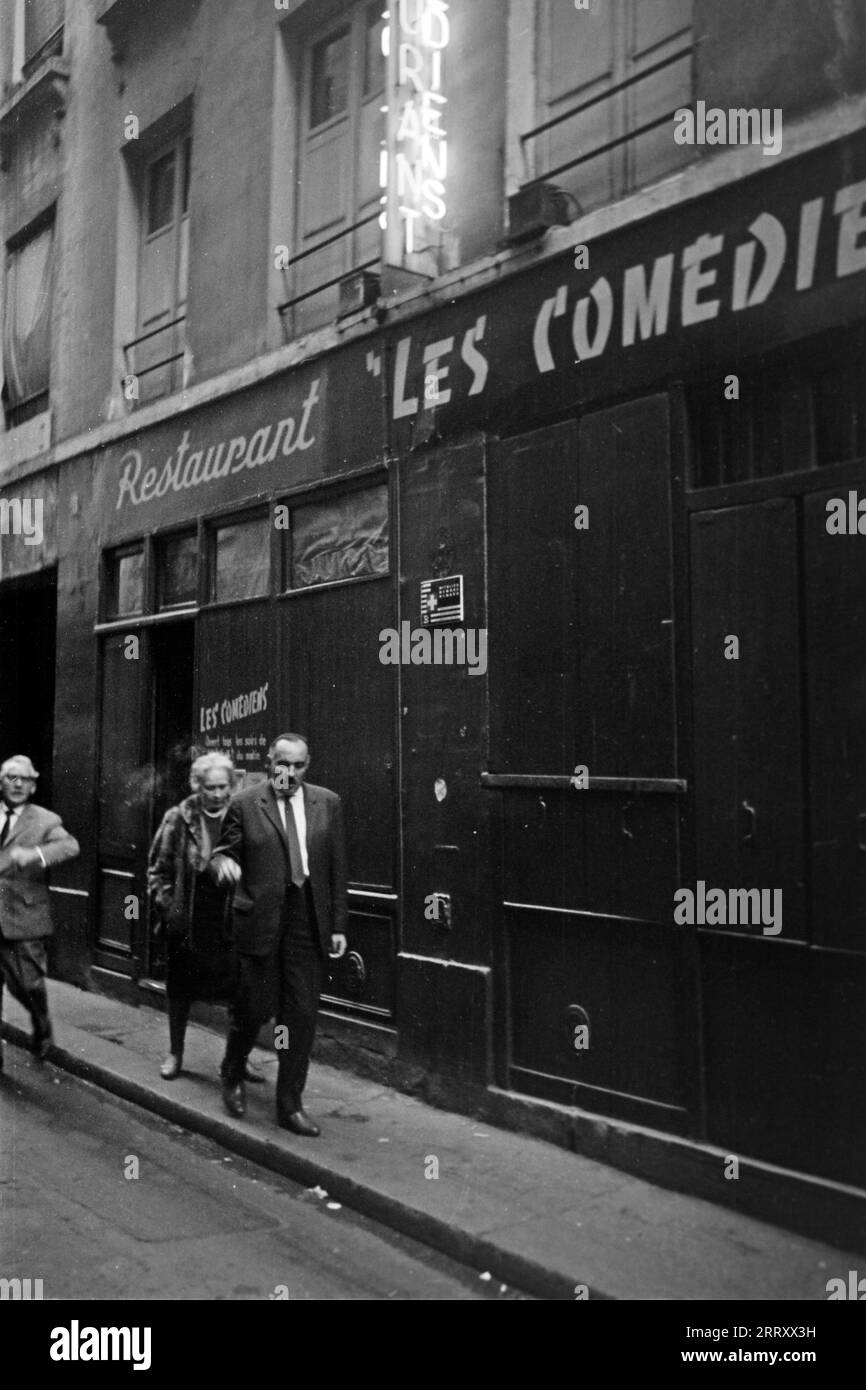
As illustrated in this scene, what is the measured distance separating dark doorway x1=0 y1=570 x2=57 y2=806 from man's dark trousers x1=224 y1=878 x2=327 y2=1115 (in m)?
7.00

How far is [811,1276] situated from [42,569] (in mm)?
9332

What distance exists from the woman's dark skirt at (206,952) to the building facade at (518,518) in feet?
2.65

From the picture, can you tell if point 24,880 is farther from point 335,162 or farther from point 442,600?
point 335,162

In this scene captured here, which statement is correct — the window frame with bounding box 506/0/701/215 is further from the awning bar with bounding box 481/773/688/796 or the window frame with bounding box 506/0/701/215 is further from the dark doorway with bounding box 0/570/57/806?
the dark doorway with bounding box 0/570/57/806

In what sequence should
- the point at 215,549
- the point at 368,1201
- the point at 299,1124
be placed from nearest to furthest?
the point at 368,1201 < the point at 299,1124 < the point at 215,549

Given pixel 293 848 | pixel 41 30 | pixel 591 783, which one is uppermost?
pixel 41 30

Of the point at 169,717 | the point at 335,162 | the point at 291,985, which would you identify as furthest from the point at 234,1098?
the point at 335,162

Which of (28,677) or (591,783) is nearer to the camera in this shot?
(591,783)

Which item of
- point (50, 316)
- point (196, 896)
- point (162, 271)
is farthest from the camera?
point (50, 316)

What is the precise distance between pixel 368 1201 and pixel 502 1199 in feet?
1.94

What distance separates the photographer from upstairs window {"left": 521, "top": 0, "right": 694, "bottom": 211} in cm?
593

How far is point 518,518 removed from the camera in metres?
6.38

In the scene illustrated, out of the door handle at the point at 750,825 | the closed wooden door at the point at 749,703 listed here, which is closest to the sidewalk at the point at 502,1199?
the closed wooden door at the point at 749,703

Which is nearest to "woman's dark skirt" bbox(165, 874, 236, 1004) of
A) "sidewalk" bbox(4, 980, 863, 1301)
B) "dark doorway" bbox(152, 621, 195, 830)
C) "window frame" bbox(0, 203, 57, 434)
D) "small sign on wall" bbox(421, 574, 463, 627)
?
"sidewalk" bbox(4, 980, 863, 1301)
